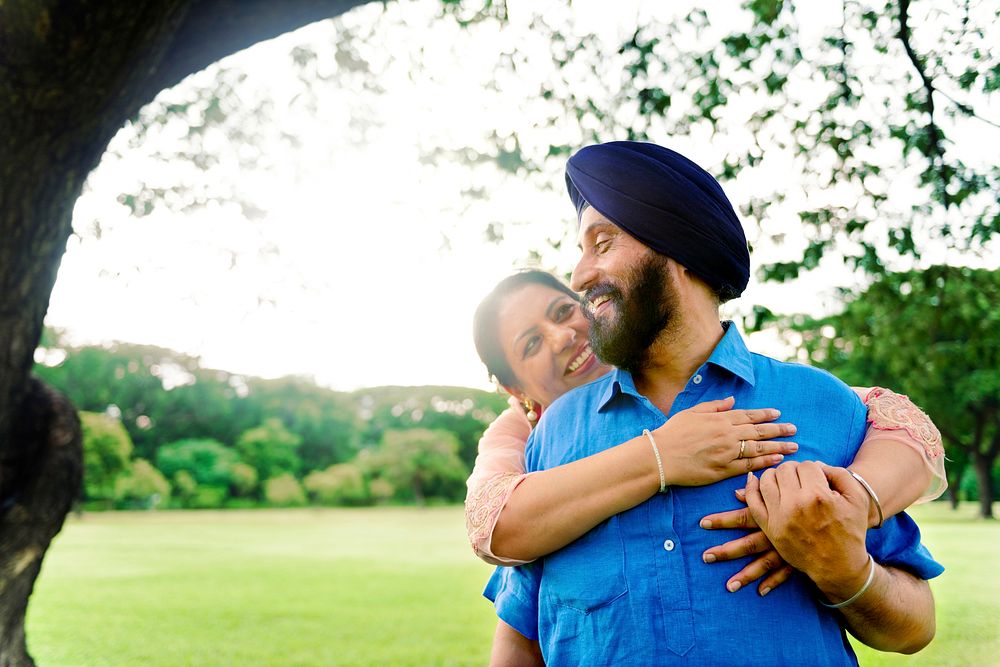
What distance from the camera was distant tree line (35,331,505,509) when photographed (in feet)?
136

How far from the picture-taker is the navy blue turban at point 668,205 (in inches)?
75.1

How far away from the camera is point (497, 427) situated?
2.94 m

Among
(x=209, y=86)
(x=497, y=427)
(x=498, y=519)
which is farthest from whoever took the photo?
(x=209, y=86)

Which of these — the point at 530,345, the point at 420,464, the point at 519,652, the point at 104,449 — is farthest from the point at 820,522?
the point at 104,449

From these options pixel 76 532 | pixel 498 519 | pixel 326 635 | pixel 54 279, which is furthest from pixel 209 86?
pixel 76 532

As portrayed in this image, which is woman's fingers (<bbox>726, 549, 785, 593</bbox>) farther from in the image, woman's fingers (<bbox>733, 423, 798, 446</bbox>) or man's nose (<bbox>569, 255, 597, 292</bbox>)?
man's nose (<bbox>569, 255, 597, 292</bbox>)

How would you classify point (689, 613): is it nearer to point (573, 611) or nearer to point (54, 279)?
point (573, 611)

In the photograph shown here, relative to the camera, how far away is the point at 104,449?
129 ft

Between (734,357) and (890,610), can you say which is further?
(734,357)

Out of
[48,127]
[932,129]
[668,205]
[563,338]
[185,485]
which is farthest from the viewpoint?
[185,485]

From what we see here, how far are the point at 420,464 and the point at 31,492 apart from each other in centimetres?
3571

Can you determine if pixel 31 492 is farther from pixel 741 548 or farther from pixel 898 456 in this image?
pixel 898 456

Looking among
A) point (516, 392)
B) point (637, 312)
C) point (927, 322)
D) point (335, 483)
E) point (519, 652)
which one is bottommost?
point (335, 483)

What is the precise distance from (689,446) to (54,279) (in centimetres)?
420
